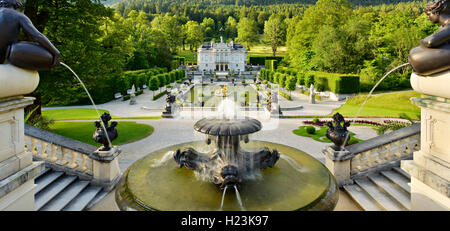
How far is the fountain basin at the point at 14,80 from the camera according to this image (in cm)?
431

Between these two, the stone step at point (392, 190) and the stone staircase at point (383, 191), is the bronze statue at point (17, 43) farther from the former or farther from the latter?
the stone step at point (392, 190)

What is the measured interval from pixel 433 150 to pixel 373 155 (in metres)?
3.88

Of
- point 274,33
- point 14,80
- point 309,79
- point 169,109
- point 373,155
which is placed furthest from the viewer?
point 274,33

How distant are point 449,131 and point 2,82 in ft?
23.3

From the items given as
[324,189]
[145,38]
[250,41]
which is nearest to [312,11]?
[145,38]

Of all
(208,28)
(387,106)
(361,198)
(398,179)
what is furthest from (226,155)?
(208,28)

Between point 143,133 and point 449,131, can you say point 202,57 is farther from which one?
point 449,131

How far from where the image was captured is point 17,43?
15.1ft

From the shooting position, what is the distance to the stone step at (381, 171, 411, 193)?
23.2ft

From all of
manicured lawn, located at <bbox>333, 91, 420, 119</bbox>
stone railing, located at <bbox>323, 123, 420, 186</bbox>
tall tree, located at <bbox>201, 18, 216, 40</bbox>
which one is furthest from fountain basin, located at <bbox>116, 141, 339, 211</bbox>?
tall tree, located at <bbox>201, 18, 216, 40</bbox>

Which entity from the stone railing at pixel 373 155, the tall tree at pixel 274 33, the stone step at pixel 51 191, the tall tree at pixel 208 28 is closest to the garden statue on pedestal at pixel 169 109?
the stone step at pixel 51 191

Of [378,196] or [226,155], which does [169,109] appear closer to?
[226,155]

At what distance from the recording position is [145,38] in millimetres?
59312

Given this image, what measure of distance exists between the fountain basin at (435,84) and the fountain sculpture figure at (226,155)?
3293 millimetres
